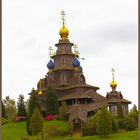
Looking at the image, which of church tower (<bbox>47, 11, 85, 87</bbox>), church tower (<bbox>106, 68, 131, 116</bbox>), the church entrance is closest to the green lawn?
the church entrance

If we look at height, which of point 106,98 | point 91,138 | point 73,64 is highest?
point 73,64

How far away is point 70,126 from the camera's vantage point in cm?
4997

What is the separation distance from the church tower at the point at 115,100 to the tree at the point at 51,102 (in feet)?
23.2

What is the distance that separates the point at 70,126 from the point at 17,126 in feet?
22.3

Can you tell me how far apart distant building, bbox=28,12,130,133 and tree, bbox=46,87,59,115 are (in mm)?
1768

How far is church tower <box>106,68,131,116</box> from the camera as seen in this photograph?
57656 mm

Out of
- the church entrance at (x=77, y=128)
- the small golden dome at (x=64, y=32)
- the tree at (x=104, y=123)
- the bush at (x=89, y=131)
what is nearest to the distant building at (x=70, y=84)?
the small golden dome at (x=64, y=32)

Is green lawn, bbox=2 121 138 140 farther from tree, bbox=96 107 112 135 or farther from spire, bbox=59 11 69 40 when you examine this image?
spire, bbox=59 11 69 40

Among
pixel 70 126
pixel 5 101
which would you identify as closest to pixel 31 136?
pixel 70 126

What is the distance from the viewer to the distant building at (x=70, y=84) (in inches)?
2254

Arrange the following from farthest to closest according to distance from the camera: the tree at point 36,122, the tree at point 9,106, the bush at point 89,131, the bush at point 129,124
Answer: the tree at point 9,106
the bush at point 129,124
the bush at point 89,131
the tree at point 36,122

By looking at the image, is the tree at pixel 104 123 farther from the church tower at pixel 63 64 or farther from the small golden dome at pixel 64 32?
the small golden dome at pixel 64 32

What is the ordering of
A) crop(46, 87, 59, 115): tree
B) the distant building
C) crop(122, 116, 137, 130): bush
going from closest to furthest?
crop(122, 116, 137, 130): bush, crop(46, 87, 59, 115): tree, the distant building

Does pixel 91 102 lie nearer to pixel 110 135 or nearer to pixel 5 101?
pixel 110 135
